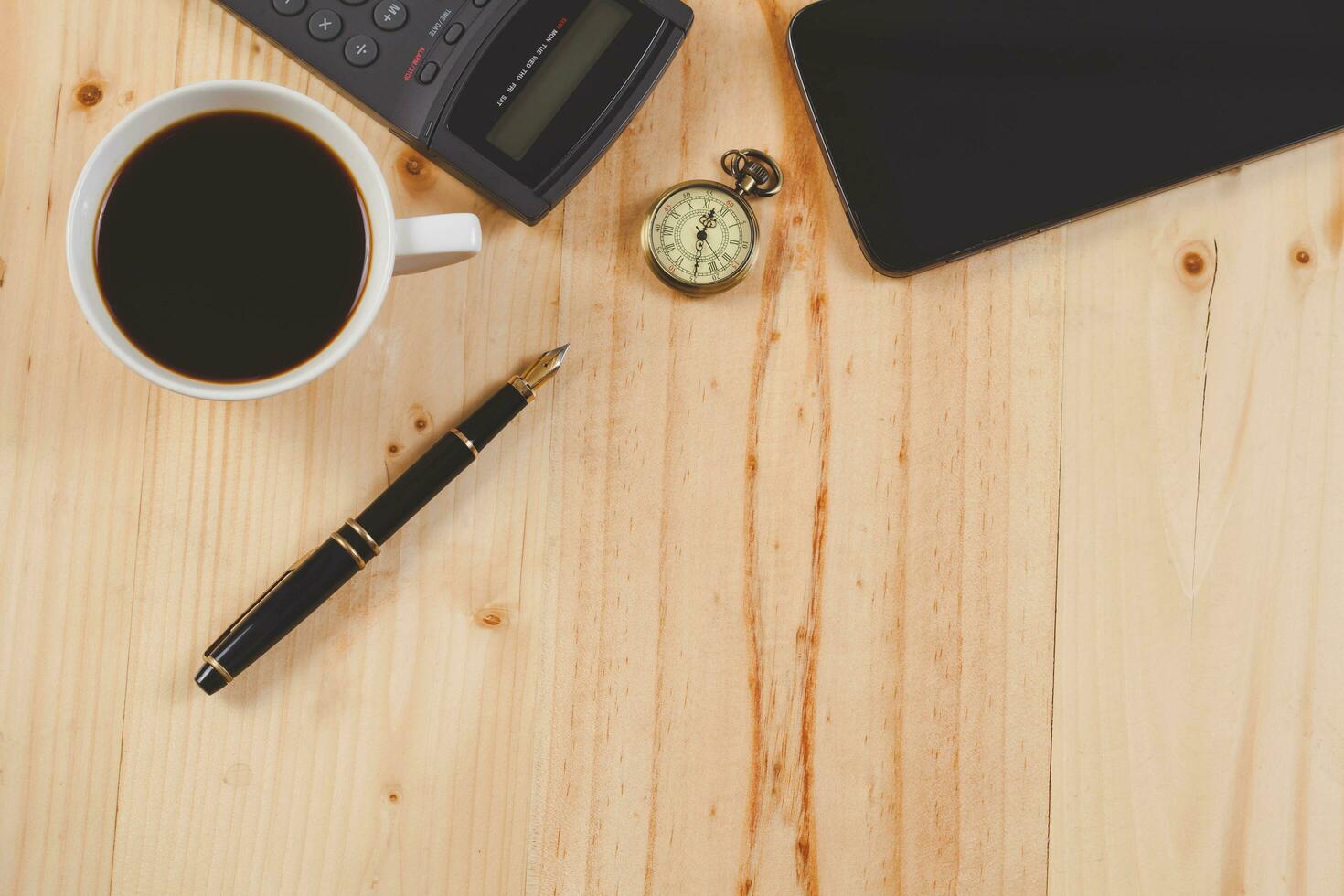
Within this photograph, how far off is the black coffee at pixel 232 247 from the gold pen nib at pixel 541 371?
117 millimetres

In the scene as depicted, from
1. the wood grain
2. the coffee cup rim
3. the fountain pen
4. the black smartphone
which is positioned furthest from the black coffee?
the wood grain

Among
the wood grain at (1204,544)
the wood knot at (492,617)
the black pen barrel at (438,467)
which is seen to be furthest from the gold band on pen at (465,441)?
the wood grain at (1204,544)

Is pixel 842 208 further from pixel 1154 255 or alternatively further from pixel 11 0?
pixel 11 0

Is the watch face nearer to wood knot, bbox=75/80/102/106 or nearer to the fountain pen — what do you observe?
the fountain pen

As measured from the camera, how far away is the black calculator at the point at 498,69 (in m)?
0.57

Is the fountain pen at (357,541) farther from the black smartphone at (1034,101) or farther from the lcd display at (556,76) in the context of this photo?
the black smartphone at (1034,101)

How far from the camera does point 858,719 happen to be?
2.12 ft

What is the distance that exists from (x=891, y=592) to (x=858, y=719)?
8 cm

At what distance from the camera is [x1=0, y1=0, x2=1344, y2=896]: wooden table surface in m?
0.61

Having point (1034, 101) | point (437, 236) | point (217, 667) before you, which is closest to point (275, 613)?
point (217, 667)

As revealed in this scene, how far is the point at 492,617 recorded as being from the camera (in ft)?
2.05

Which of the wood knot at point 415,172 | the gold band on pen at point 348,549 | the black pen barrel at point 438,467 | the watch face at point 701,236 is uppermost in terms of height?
the wood knot at point 415,172

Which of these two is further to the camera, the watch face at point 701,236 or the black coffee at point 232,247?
the watch face at point 701,236

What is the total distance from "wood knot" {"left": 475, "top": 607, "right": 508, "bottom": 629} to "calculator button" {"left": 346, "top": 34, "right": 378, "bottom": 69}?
330 millimetres
